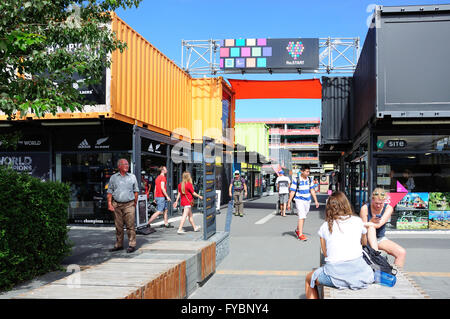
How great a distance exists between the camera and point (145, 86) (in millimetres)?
13375

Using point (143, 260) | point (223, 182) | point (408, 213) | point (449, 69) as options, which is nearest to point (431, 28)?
point (449, 69)

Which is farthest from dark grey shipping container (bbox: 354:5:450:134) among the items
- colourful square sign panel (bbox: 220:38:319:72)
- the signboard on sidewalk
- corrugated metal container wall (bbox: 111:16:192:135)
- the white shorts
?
colourful square sign panel (bbox: 220:38:319:72)

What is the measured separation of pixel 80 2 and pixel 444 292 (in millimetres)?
6913

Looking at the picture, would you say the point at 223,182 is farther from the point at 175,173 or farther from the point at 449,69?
the point at 449,69

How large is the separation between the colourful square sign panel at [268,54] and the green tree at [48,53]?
11.5 metres

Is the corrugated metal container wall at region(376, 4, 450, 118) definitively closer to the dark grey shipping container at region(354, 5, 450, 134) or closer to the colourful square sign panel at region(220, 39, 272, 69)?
the dark grey shipping container at region(354, 5, 450, 134)

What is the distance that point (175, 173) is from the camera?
669 inches

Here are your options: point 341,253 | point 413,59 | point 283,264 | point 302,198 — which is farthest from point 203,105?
point 341,253

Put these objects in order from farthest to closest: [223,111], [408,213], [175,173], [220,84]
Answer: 1. [223,111]
2. [220,84]
3. [175,173]
4. [408,213]

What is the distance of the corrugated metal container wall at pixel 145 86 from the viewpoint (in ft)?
38.2

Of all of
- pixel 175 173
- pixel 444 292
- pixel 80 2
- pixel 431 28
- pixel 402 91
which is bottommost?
pixel 444 292

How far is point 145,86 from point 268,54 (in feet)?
23.3

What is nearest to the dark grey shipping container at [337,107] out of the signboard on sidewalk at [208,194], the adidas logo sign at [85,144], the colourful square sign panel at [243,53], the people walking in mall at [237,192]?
the colourful square sign panel at [243,53]

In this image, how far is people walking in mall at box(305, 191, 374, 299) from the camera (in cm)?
418
